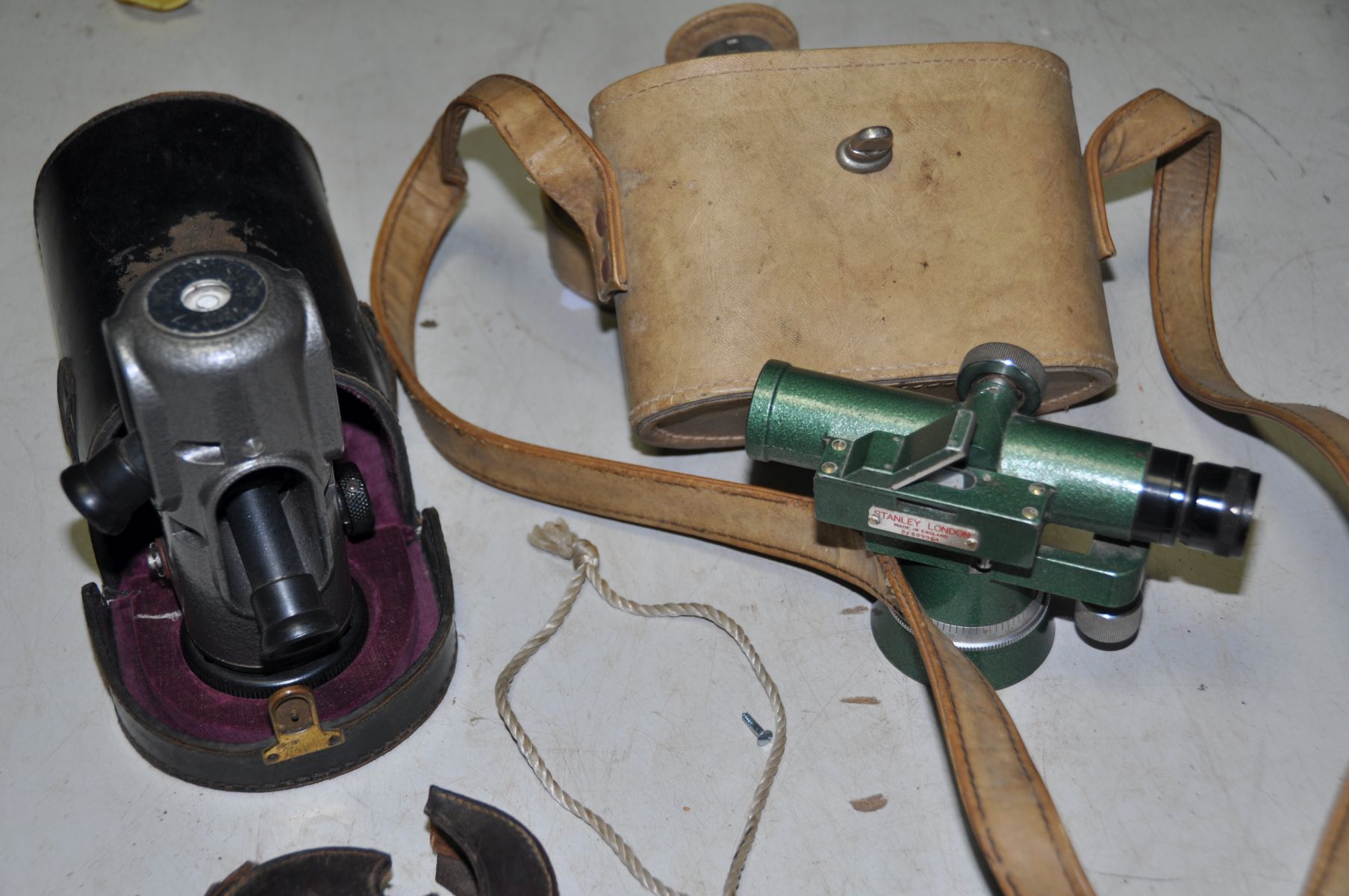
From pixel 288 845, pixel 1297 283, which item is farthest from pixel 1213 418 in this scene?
pixel 288 845

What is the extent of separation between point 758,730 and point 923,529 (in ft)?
1.31

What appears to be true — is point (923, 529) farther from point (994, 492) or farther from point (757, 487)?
point (757, 487)

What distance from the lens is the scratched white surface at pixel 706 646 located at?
6.53 ft

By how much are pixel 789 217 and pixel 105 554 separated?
1.12 metres

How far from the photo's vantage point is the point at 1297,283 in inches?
104

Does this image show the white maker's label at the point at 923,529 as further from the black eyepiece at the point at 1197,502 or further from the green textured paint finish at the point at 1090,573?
the black eyepiece at the point at 1197,502

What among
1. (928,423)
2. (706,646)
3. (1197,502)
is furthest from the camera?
(706,646)

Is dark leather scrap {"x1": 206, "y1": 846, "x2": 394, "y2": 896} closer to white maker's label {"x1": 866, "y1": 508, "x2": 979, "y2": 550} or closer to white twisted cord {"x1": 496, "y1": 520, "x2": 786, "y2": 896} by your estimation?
white twisted cord {"x1": 496, "y1": 520, "x2": 786, "y2": 896}

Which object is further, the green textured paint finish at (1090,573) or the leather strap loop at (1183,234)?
the leather strap loop at (1183,234)

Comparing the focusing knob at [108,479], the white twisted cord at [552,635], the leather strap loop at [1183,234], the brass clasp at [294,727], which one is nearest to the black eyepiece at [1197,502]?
the leather strap loop at [1183,234]

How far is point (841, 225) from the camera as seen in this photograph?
224 centimetres

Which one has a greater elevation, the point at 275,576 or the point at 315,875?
the point at 275,576

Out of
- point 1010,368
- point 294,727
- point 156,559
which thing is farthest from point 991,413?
point 156,559

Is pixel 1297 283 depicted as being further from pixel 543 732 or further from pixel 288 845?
pixel 288 845
